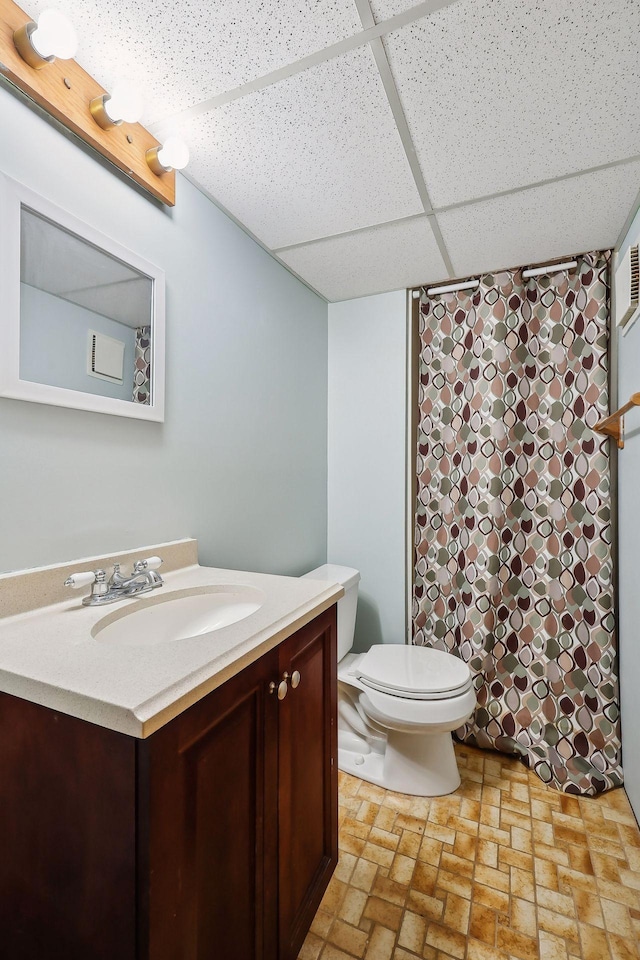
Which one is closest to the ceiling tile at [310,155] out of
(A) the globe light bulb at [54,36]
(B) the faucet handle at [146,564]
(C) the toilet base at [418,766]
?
(A) the globe light bulb at [54,36]

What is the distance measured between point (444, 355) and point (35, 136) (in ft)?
5.82

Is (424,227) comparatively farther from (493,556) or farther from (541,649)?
(541,649)

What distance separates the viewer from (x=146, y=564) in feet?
3.86

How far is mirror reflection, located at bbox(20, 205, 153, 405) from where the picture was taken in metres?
1.01

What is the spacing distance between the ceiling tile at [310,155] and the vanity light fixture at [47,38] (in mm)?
382

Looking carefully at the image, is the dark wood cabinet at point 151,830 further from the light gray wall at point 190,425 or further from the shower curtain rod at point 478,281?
the shower curtain rod at point 478,281

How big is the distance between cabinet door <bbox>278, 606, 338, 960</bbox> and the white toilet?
0.45 m

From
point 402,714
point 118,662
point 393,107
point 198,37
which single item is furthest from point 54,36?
point 402,714

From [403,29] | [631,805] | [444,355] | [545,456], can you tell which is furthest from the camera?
[444,355]

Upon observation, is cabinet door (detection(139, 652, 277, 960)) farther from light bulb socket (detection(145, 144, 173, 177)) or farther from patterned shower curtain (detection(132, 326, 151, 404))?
light bulb socket (detection(145, 144, 173, 177))

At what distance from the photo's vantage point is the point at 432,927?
1.20 metres

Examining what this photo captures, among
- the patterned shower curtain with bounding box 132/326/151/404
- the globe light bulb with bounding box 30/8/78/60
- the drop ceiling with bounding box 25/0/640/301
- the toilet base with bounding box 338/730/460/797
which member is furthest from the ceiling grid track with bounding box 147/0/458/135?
the toilet base with bounding box 338/730/460/797

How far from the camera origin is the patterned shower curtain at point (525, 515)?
189 cm

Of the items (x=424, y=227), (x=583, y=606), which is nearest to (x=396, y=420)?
(x=424, y=227)
